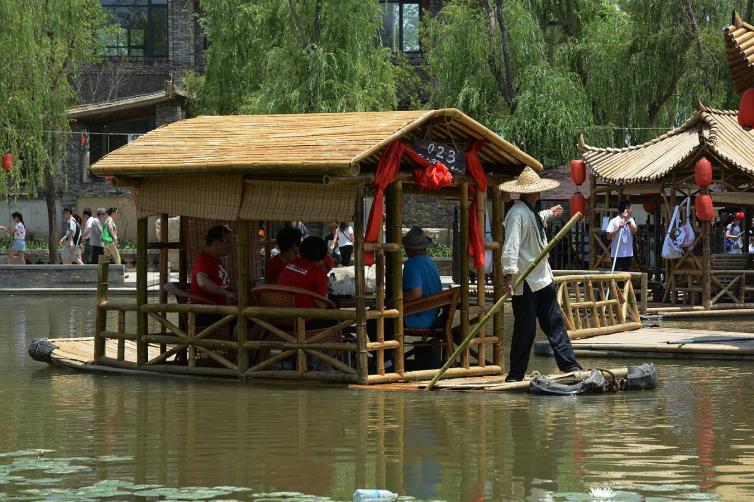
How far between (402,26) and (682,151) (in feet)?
81.5

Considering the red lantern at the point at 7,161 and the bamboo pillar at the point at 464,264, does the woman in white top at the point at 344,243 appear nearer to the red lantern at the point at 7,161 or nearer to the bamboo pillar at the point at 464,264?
the red lantern at the point at 7,161

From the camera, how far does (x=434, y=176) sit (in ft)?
42.3

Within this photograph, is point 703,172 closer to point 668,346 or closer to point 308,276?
point 668,346

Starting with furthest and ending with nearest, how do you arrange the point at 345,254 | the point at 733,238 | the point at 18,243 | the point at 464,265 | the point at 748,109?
the point at 733,238, the point at 18,243, the point at 345,254, the point at 748,109, the point at 464,265

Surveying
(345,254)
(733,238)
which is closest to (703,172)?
(345,254)

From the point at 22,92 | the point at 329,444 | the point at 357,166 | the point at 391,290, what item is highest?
the point at 22,92

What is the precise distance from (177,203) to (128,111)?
100ft

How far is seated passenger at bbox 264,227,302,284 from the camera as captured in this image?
14.3 m

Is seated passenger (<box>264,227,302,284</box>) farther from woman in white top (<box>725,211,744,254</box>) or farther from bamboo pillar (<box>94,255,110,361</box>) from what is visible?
woman in white top (<box>725,211,744,254</box>)

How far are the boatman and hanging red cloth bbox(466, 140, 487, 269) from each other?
A: 0.59m

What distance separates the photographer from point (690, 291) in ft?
78.8

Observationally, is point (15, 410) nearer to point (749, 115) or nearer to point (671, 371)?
point (671, 371)

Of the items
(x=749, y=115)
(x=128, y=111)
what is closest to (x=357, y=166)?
(x=749, y=115)

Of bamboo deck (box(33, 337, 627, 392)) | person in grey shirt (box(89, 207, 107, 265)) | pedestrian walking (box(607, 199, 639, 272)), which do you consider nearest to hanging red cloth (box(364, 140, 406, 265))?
bamboo deck (box(33, 337, 627, 392))
